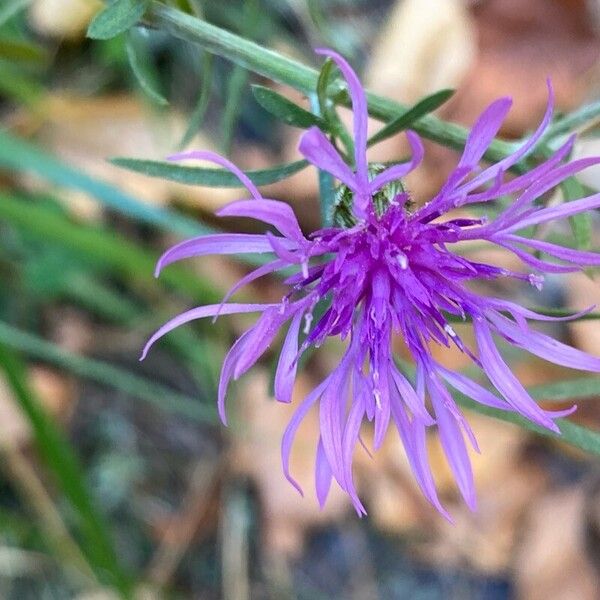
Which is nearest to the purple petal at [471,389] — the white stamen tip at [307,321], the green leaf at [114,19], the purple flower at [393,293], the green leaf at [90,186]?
the purple flower at [393,293]

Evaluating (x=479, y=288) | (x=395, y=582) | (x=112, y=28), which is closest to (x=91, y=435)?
(x=395, y=582)

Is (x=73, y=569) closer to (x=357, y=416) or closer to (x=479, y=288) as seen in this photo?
(x=479, y=288)

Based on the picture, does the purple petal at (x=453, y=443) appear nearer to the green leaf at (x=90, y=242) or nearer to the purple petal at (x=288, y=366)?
the purple petal at (x=288, y=366)

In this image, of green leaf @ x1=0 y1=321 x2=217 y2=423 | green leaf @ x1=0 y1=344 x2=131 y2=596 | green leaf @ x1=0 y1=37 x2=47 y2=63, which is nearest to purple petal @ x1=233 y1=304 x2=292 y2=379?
green leaf @ x1=0 y1=37 x2=47 y2=63

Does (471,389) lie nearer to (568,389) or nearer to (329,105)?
(568,389)

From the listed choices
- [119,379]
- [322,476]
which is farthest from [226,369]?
[119,379]

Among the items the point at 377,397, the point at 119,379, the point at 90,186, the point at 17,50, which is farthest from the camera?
the point at 119,379
